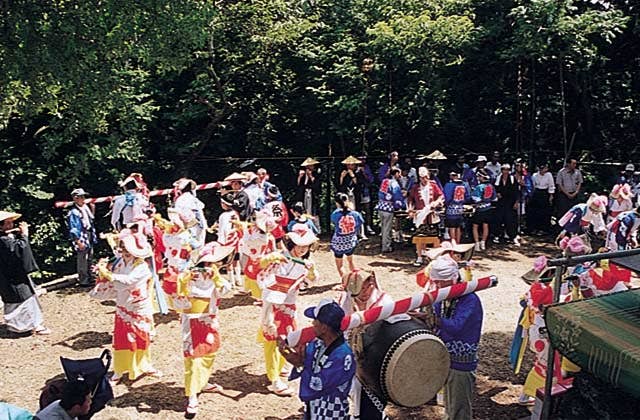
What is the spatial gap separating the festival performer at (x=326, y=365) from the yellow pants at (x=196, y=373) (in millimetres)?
2292

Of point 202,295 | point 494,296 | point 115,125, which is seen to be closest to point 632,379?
point 202,295

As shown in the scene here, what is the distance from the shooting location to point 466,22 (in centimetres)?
1560

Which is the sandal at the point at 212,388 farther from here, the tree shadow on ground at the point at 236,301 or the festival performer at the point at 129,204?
the festival performer at the point at 129,204

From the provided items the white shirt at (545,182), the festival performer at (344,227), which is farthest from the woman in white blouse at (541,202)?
the festival performer at (344,227)

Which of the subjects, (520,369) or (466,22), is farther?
(466,22)

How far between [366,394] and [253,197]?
751cm

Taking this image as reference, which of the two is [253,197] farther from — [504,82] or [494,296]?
[504,82]

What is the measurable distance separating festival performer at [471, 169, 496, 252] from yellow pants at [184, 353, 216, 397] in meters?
8.19

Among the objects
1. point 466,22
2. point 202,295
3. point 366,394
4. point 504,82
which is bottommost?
point 366,394

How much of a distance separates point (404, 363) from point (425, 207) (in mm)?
8327

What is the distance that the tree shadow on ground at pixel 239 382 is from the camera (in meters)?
7.39

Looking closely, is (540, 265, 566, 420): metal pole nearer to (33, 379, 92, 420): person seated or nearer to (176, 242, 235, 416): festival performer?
(33, 379, 92, 420): person seated

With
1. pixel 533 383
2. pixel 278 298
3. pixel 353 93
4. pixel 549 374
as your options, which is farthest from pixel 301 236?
pixel 353 93

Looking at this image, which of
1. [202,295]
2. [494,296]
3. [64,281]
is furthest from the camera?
[64,281]
